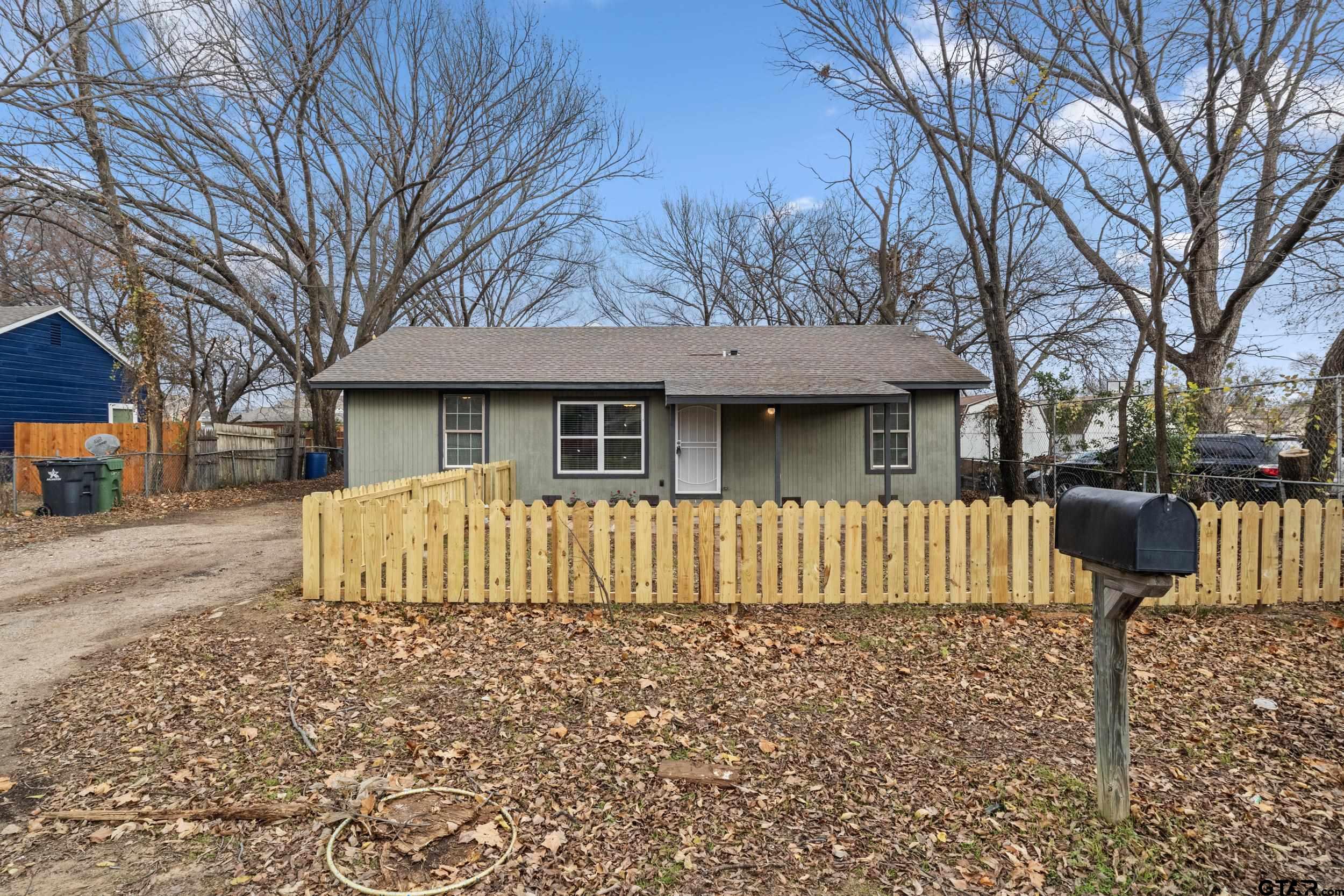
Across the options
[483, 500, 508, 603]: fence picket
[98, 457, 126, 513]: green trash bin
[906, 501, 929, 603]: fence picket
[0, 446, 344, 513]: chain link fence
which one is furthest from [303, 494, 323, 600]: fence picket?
[0, 446, 344, 513]: chain link fence

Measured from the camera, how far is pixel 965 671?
14.5 ft

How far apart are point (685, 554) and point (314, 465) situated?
63.1ft

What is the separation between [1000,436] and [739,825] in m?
13.1

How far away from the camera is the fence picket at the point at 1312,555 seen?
5695 millimetres

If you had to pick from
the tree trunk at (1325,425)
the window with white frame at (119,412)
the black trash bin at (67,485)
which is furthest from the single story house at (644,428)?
the window with white frame at (119,412)

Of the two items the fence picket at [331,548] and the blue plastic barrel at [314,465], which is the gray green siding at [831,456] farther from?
the blue plastic barrel at [314,465]

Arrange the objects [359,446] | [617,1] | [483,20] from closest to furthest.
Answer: [359,446] → [617,1] → [483,20]

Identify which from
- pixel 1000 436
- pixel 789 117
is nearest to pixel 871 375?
pixel 1000 436

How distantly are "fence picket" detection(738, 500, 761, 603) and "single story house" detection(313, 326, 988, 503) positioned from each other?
21.7ft

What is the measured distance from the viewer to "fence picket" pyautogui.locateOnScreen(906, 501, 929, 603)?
5.73 meters

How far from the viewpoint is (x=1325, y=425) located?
331 inches

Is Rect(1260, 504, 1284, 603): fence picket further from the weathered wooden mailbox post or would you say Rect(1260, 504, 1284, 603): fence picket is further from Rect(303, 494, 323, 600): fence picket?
Rect(303, 494, 323, 600): fence picket

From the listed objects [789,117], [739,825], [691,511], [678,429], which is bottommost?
[739,825]

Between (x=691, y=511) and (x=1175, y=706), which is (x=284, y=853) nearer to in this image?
(x=691, y=511)
